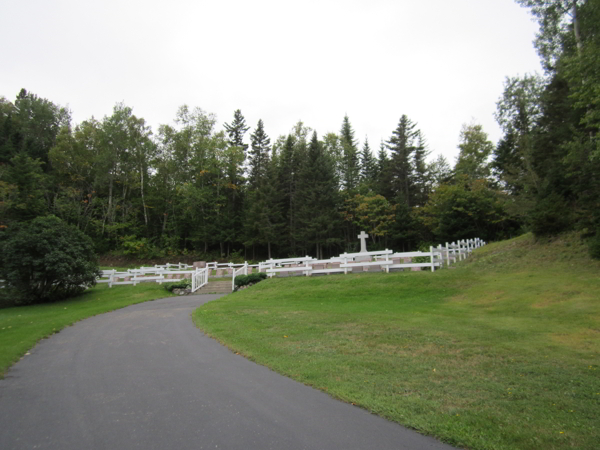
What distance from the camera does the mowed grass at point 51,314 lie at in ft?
26.6

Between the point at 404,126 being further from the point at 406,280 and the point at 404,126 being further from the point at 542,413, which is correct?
the point at 542,413

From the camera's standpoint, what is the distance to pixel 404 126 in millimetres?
49594

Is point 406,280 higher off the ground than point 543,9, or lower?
lower

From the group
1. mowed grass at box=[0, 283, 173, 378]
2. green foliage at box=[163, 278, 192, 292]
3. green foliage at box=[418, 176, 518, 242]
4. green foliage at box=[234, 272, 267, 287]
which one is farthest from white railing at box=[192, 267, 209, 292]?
green foliage at box=[418, 176, 518, 242]

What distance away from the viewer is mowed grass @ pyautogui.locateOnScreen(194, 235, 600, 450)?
397 centimetres

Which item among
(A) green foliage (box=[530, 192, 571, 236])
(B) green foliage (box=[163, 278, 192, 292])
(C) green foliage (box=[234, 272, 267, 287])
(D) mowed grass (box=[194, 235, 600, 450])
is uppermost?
(A) green foliage (box=[530, 192, 571, 236])

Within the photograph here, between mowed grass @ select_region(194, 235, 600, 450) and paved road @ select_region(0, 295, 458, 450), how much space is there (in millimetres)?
407

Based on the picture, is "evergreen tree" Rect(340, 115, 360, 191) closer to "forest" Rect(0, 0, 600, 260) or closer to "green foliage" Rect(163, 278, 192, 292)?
"forest" Rect(0, 0, 600, 260)

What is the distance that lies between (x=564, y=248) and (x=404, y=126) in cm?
3621

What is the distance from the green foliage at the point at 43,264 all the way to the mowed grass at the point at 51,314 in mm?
1004

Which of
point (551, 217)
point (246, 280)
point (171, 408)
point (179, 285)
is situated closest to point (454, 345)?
point (171, 408)

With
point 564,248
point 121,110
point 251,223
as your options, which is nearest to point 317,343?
point 564,248

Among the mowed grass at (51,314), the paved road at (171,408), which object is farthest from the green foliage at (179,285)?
the paved road at (171,408)

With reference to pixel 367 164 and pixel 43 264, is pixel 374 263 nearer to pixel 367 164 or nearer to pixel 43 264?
pixel 43 264
